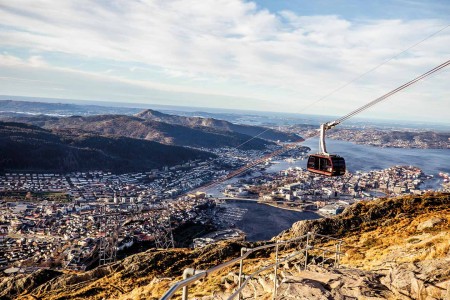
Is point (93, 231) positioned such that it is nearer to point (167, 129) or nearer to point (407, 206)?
point (407, 206)

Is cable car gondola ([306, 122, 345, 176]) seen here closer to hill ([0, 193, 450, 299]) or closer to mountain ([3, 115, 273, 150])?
hill ([0, 193, 450, 299])

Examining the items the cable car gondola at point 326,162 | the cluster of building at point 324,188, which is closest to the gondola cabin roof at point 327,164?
the cable car gondola at point 326,162

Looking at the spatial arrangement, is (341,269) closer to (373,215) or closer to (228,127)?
(373,215)

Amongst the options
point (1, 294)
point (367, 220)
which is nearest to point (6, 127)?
point (1, 294)

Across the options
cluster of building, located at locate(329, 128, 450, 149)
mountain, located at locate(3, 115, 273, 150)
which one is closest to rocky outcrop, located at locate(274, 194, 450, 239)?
mountain, located at locate(3, 115, 273, 150)

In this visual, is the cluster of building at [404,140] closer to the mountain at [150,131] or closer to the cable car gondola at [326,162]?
the mountain at [150,131]

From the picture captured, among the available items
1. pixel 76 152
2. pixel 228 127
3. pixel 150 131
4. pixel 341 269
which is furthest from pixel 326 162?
pixel 228 127
